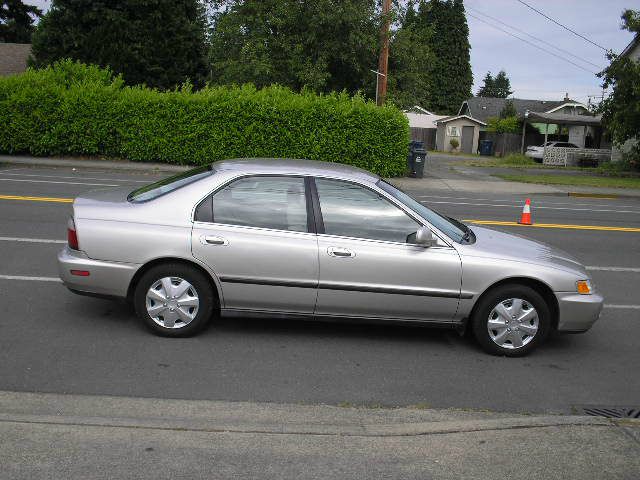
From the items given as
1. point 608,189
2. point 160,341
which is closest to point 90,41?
point 608,189

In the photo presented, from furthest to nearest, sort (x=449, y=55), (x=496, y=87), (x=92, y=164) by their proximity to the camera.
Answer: (x=496, y=87) → (x=449, y=55) → (x=92, y=164)

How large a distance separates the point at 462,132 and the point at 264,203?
55.8m

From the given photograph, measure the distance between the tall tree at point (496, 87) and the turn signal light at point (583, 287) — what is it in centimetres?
10968

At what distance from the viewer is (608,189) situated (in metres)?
25.9

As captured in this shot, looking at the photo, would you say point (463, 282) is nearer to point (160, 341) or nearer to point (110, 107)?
point (160, 341)

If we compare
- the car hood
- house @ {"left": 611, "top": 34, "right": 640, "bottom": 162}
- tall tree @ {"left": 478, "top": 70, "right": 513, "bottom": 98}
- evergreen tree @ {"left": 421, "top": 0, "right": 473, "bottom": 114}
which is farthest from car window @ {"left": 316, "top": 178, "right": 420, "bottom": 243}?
tall tree @ {"left": 478, "top": 70, "right": 513, "bottom": 98}

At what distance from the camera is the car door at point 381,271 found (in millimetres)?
5746

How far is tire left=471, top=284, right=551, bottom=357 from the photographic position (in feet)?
19.1

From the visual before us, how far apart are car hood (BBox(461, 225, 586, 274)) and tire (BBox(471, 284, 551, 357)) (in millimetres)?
275

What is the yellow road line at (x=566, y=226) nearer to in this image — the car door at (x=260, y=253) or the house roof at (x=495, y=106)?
the car door at (x=260, y=253)

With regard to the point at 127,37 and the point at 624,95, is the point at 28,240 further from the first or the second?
the point at 624,95

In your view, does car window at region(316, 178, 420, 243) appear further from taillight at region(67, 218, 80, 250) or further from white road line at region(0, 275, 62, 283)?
white road line at region(0, 275, 62, 283)

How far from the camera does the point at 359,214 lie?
19.5ft

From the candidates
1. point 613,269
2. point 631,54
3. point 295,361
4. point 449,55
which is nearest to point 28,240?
point 295,361
